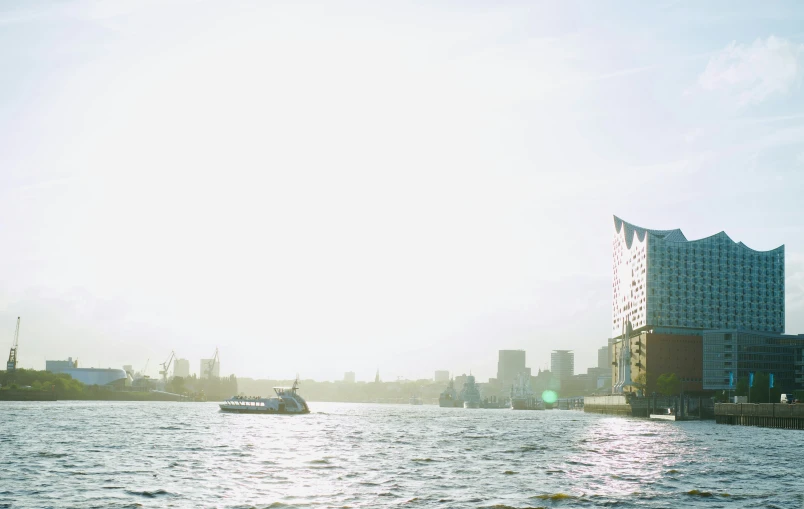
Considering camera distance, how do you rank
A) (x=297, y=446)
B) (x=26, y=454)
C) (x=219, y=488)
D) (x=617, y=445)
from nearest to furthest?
1. (x=219, y=488)
2. (x=26, y=454)
3. (x=297, y=446)
4. (x=617, y=445)

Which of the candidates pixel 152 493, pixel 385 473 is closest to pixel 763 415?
pixel 385 473

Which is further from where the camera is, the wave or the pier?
the pier

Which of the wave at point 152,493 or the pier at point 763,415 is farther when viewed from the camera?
the pier at point 763,415

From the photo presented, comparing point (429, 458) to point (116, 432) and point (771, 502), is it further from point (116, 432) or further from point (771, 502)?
point (116, 432)

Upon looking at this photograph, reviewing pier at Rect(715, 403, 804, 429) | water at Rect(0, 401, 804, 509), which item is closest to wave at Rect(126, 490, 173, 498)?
water at Rect(0, 401, 804, 509)

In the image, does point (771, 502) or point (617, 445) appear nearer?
point (771, 502)

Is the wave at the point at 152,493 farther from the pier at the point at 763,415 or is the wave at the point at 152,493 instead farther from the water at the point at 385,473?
the pier at the point at 763,415

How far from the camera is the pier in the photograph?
15850 cm

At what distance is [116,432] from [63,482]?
212ft

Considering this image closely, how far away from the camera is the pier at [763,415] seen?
520 feet

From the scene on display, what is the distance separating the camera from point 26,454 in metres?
79.2

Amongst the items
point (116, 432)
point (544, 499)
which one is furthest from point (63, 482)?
point (116, 432)

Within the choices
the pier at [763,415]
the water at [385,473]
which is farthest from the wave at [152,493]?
the pier at [763,415]

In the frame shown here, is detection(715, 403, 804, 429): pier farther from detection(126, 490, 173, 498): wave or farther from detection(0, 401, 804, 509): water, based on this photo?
detection(126, 490, 173, 498): wave
